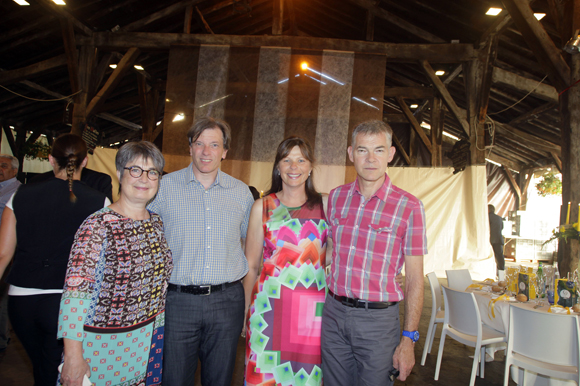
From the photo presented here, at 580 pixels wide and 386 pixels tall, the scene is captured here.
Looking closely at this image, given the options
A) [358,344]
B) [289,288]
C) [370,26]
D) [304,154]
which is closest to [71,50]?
[370,26]

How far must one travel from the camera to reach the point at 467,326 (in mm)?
3273

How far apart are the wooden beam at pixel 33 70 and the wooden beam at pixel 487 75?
782cm

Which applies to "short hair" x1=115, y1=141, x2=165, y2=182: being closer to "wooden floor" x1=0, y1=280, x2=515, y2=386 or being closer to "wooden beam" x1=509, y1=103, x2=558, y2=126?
"wooden floor" x1=0, y1=280, x2=515, y2=386

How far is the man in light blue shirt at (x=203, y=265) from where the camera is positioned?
1.71 m

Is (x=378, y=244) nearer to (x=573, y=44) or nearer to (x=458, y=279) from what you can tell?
(x=458, y=279)

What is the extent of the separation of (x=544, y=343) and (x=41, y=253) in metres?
3.25

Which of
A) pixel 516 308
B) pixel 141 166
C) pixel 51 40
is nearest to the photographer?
pixel 141 166

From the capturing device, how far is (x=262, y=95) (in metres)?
6.44

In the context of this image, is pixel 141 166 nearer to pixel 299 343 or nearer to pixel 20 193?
pixel 20 193

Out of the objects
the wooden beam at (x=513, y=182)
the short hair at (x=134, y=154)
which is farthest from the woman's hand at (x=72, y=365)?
the wooden beam at (x=513, y=182)

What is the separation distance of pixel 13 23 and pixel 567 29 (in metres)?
8.67

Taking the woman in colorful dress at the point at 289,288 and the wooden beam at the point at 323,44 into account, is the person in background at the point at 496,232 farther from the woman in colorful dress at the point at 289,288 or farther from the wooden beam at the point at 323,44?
the woman in colorful dress at the point at 289,288

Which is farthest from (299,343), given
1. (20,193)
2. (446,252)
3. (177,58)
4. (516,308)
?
(446,252)

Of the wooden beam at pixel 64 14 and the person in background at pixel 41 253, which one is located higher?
the wooden beam at pixel 64 14
